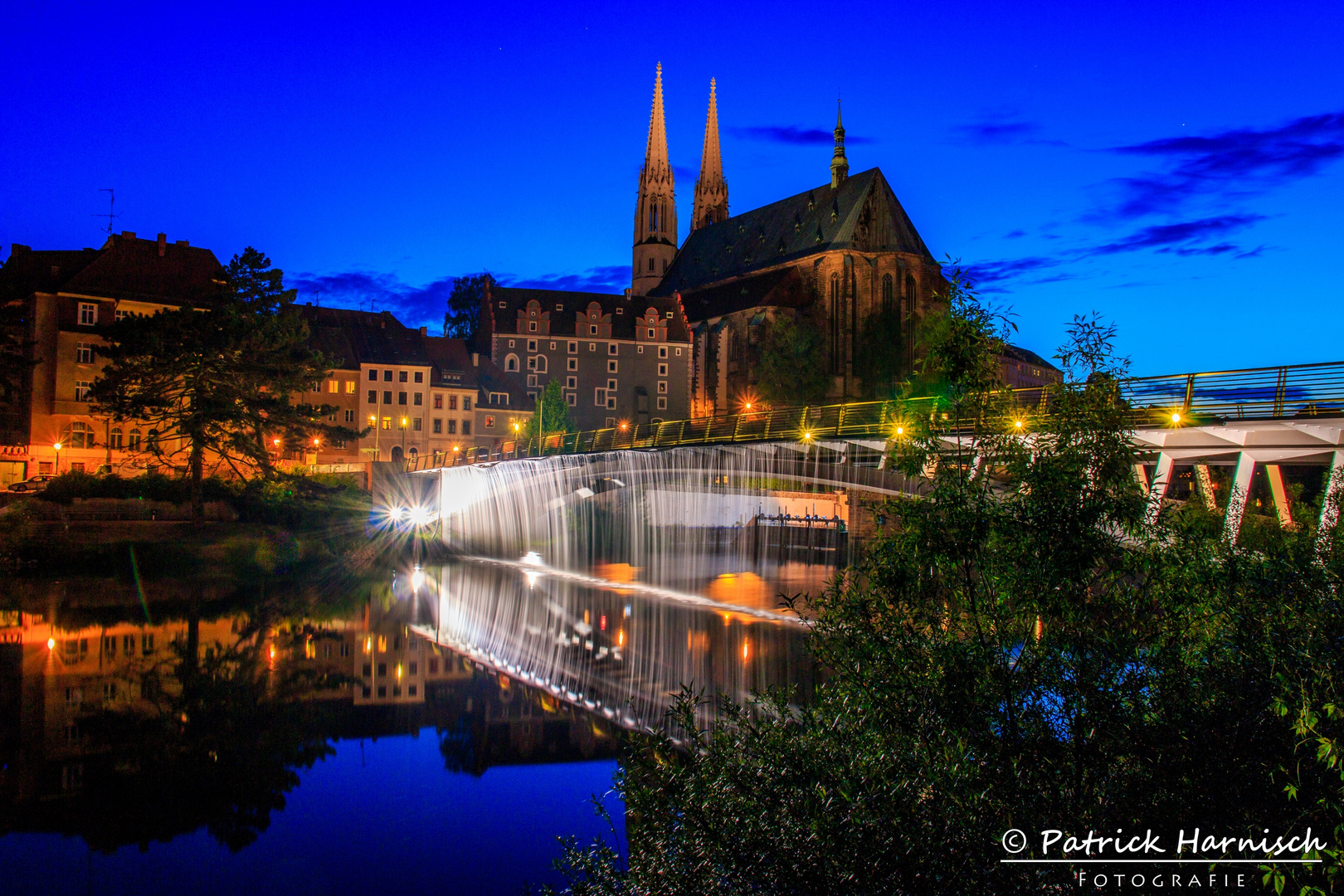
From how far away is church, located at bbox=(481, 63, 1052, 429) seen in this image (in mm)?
118688

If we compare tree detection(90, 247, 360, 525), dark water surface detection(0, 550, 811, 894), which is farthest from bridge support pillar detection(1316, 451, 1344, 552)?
tree detection(90, 247, 360, 525)

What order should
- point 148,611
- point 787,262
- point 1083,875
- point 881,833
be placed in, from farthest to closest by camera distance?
point 787,262
point 148,611
point 881,833
point 1083,875

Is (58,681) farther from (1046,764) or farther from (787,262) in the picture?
(787,262)

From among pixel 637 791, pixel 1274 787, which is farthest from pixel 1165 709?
pixel 637 791

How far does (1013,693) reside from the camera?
1022cm

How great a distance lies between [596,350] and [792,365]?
23.5 meters

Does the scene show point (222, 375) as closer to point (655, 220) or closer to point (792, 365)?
point (792, 365)

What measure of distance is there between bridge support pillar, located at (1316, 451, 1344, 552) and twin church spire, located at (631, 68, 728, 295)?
5313 inches

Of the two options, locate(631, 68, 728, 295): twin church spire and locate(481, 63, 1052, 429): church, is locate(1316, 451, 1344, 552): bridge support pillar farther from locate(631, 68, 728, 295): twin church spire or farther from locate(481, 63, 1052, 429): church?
locate(631, 68, 728, 295): twin church spire

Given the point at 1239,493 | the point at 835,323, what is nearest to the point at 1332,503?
the point at 1239,493

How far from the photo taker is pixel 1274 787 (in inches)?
346

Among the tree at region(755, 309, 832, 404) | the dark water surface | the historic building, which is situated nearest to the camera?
the dark water surface

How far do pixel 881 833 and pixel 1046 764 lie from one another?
5.67ft

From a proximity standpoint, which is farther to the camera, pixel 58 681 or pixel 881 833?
pixel 58 681
